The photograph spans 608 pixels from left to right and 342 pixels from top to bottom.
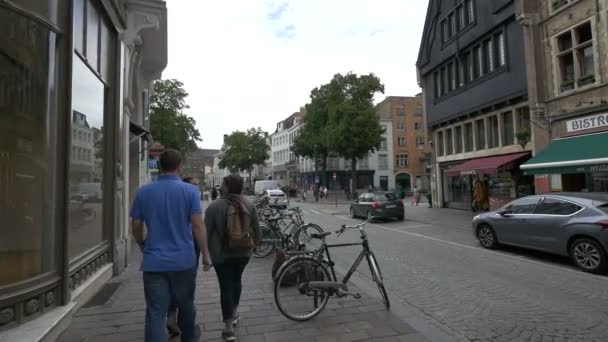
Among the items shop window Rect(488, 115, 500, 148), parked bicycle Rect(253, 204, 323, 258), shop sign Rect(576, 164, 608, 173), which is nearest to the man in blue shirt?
parked bicycle Rect(253, 204, 323, 258)

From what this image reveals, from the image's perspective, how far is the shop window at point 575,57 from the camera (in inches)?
555

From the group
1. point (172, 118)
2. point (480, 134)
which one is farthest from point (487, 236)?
point (172, 118)

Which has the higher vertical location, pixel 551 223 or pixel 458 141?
pixel 458 141

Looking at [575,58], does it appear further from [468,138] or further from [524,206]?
[524,206]

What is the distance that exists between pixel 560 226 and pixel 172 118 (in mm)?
21910

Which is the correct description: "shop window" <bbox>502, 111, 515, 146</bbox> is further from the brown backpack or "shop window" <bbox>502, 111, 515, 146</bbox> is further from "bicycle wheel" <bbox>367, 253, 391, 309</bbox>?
the brown backpack

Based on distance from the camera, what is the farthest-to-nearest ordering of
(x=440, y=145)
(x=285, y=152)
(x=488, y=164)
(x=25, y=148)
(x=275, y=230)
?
(x=285, y=152) < (x=440, y=145) < (x=488, y=164) < (x=275, y=230) < (x=25, y=148)

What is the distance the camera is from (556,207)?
27.1 ft

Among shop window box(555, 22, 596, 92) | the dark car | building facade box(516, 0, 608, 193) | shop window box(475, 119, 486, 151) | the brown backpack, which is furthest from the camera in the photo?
shop window box(475, 119, 486, 151)

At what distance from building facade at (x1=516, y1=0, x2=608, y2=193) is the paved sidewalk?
35.7 feet

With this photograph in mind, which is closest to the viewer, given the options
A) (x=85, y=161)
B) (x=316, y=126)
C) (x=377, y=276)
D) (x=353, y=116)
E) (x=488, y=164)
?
(x=377, y=276)

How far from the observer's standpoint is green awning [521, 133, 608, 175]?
1197cm

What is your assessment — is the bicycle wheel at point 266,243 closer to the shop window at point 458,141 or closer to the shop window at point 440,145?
the shop window at point 458,141

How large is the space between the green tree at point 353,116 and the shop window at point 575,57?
23.7 metres
